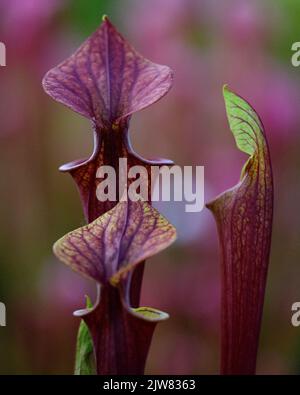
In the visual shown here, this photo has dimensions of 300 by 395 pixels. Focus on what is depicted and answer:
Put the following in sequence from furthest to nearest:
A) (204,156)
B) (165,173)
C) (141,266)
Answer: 1. (204,156)
2. (165,173)
3. (141,266)

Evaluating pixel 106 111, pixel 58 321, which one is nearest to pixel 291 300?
pixel 58 321

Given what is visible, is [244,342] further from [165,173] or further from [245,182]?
[165,173]

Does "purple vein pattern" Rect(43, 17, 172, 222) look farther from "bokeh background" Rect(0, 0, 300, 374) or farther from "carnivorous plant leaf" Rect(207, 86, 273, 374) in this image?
"bokeh background" Rect(0, 0, 300, 374)
